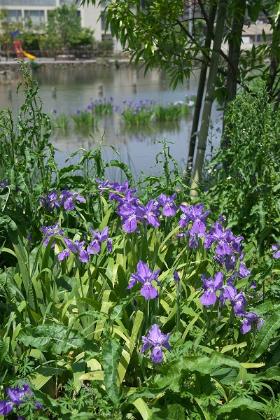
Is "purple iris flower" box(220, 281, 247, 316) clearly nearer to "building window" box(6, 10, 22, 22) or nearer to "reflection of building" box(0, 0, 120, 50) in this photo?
"reflection of building" box(0, 0, 120, 50)

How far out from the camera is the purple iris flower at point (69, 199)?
9.21 feet

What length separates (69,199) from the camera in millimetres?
2828

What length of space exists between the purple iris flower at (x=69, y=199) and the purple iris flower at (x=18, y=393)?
123 centimetres

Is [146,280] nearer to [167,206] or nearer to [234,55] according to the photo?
[167,206]

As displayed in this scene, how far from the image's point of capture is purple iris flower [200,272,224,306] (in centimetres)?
192

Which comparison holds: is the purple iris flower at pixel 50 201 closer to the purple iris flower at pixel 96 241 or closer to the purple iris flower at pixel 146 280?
the purple iris flower at pixel 96 241

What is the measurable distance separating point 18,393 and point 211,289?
68 cm

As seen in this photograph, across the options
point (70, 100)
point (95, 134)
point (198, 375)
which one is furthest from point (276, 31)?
point (70, 100)

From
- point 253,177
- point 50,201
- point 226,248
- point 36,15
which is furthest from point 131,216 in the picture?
point 36,15

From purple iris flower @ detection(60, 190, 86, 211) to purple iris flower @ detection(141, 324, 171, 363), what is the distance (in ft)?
3.64

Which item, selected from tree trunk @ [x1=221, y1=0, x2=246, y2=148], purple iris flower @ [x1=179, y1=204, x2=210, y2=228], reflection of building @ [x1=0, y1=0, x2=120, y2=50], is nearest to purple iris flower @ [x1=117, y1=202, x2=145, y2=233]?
purple iris flower @ [x1=179, y1=204, x2=210, y2=228]

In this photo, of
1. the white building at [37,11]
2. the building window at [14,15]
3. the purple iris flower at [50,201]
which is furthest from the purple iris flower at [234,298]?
the building window at [14,15]

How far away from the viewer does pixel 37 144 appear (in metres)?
3.03

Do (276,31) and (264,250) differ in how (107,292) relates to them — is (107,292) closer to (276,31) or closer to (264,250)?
(264,250)
